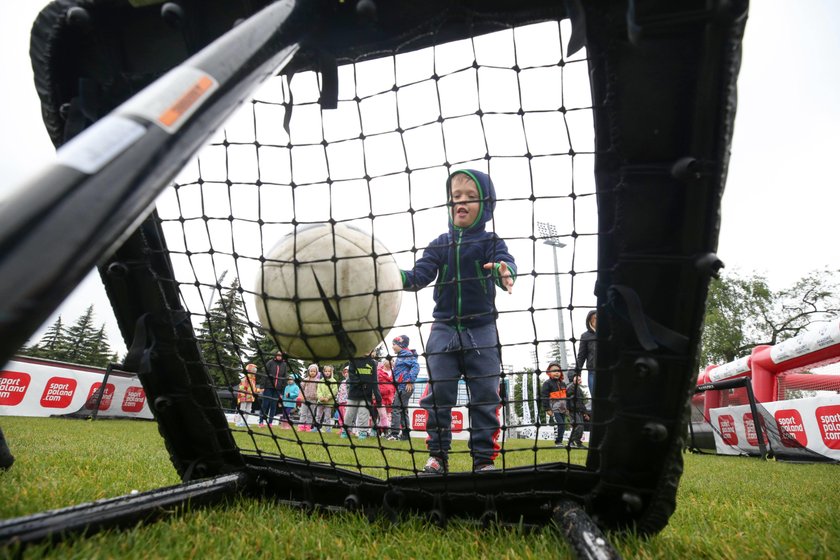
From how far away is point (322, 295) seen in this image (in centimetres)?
156

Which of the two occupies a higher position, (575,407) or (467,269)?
(467,269)

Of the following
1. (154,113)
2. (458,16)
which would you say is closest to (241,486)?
(154,113)

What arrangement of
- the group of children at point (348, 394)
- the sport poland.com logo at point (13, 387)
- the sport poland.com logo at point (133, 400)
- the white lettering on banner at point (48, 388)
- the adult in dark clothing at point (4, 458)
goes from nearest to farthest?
1. the group of children at point (348, 394)
2. the adult in dark clothing at point (4, 458)
3. the sport poland.com logo at point (13, 387)
4. the white lettering on banner at point (48, 388)
5. the sport poland.com logo at point (133, 400)

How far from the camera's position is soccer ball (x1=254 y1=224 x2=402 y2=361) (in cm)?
157

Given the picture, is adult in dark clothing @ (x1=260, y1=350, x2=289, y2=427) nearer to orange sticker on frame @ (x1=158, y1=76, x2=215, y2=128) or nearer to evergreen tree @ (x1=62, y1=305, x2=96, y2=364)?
orange sticker on frame @ (x1=158, y1=76, x2=215, y2=128)

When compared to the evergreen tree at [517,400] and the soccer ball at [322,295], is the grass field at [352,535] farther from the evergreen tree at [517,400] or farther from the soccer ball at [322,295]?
the soccer ball at [322,295]

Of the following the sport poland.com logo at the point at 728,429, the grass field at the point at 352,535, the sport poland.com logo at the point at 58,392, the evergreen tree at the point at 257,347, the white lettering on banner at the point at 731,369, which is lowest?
the sport poland.com logo at the point at 728,429

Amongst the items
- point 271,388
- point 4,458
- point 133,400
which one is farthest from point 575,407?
point 133,400

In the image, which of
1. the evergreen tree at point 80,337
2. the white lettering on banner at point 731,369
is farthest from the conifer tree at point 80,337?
the white lettering on banner at point 731,369

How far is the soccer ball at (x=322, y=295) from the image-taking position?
5.14 ft

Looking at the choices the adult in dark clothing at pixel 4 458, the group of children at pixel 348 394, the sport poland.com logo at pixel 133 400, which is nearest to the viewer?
the group of children at pixel 348 394

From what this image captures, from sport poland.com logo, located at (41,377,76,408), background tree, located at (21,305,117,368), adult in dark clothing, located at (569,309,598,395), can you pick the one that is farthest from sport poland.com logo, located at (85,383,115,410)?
background tree, located at (21,305,117,368)

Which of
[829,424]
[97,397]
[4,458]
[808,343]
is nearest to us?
[4,458]

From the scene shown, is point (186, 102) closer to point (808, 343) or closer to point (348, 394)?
point (348, 394)
